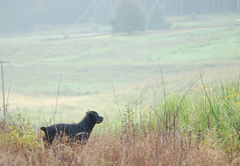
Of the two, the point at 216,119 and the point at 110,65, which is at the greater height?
the point at 110,65

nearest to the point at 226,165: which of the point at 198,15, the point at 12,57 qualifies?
the point at 198,15

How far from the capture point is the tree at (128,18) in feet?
Answer: 72.8

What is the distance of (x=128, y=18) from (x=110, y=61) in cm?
442

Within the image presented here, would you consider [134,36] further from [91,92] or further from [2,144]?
[2,144]

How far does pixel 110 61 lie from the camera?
73.8ft

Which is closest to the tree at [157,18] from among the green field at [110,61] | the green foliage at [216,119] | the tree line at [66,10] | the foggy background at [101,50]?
the foggy background at [101,50]

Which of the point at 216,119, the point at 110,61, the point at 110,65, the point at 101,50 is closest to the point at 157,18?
the point at 110,61

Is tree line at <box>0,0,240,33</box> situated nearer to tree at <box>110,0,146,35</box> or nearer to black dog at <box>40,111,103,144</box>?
tree at <box>110,0,146,35</box>

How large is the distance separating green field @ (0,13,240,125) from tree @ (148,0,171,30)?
0.84 metres

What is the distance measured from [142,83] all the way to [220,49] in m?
6.95

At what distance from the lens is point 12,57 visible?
84.0 feet

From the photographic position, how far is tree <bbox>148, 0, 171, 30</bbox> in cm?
2170

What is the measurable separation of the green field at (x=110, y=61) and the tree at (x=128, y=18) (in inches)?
37.2

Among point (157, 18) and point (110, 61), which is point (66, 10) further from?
point (157, 18)
